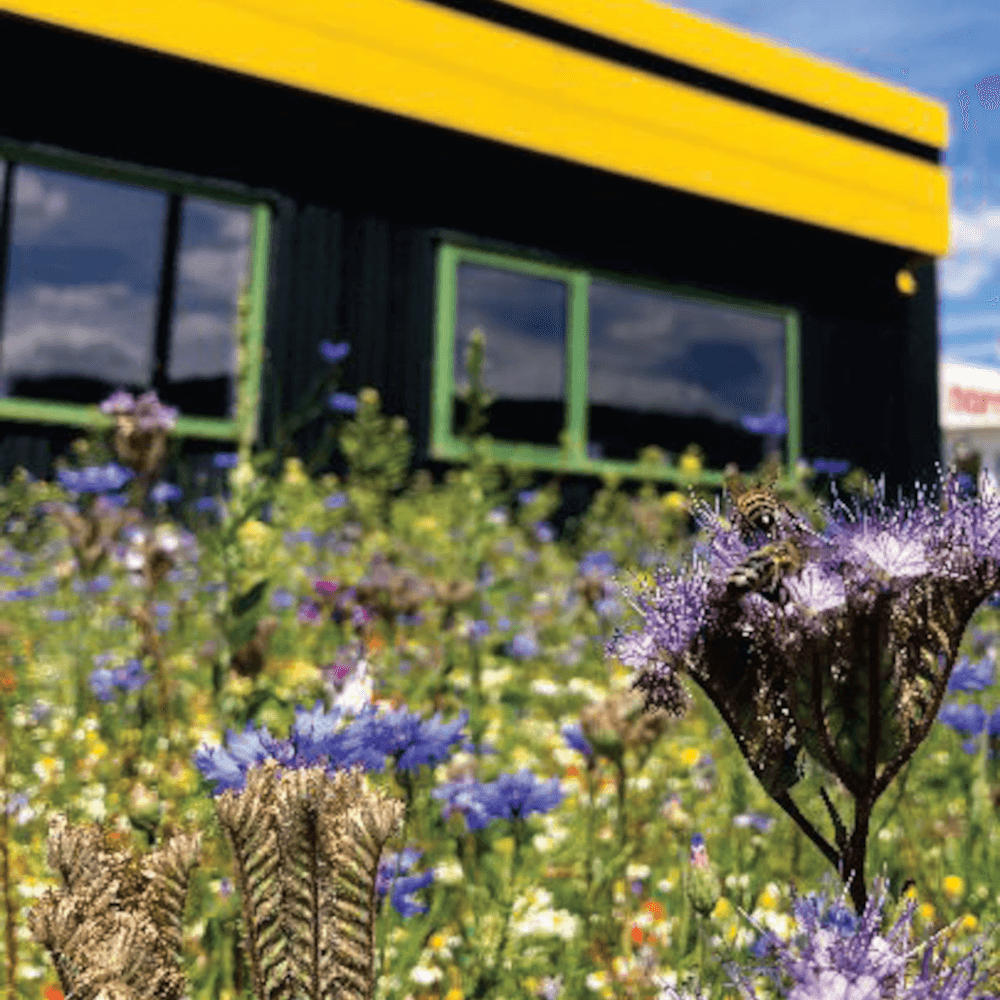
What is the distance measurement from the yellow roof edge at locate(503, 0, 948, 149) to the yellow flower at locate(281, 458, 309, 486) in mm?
3815

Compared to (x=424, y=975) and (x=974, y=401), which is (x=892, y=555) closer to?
(x=424, y=975)

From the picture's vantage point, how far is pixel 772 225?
10734 mm

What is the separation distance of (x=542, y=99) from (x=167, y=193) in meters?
2.88

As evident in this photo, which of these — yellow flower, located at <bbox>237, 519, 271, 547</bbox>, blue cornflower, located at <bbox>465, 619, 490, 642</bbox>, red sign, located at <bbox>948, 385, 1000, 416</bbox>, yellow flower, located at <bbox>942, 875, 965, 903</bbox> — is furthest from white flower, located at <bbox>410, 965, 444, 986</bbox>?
red sign, located at <bbox>948, 385, 1000, 416</bbox>

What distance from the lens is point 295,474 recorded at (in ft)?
22.8

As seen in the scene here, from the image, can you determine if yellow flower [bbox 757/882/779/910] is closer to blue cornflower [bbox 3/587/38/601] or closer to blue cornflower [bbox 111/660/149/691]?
blue cornflower [bbox 111/660/149/691]

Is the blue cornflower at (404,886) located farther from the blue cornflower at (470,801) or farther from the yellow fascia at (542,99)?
the yellow fascia at (542,99)

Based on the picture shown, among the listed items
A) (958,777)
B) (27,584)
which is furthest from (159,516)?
(958,777)

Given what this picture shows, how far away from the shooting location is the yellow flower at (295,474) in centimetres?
670

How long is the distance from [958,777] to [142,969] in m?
3.39

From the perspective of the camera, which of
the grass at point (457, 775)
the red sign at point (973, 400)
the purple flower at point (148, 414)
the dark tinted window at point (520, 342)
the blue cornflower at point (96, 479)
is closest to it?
the grass at point (457, 775)

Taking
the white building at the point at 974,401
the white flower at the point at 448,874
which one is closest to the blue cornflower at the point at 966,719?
the white flower at the point at 448,874

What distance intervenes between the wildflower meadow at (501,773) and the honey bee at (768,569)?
21 mm

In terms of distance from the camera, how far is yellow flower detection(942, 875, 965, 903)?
2.53m
